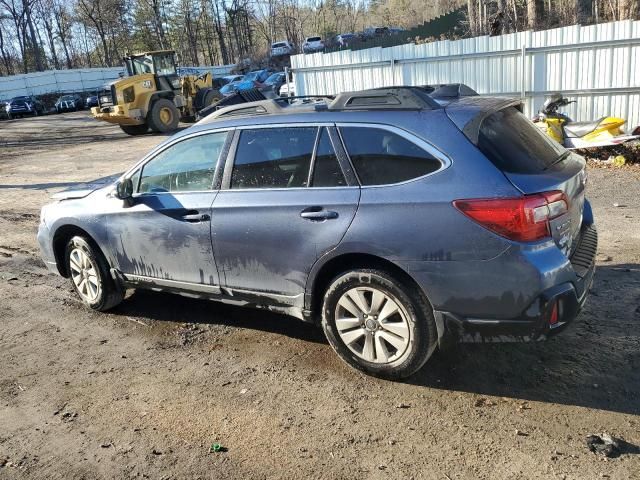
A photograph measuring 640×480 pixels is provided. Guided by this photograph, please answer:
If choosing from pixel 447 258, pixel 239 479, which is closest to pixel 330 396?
pixel 239 479

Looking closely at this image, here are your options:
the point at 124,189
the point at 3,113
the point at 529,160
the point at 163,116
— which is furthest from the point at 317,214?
the point at 3,113

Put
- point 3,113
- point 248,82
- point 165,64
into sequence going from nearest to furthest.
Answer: point 165,64
point 248,82
point 3,113

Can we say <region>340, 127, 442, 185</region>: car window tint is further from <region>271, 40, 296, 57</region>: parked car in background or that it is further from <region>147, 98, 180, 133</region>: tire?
<region>271, 40, 296, 57</region>: parked car in background

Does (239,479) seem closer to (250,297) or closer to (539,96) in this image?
(250,297)

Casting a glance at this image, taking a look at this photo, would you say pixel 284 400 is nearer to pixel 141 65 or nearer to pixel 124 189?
pixel 124 189

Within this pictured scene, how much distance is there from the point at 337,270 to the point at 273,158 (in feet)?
2.98

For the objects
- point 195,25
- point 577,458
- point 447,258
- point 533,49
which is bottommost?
point 577,458

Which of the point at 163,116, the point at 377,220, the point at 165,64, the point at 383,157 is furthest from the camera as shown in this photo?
the point at 165,64

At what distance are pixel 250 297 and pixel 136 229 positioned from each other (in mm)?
1151

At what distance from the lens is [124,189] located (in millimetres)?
4559

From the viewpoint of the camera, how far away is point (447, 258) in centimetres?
319

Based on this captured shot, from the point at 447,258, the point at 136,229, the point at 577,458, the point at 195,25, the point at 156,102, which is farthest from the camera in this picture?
the point at 195,25

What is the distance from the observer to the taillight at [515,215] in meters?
3.06

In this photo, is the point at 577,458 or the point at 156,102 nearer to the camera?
the point at 577,458
